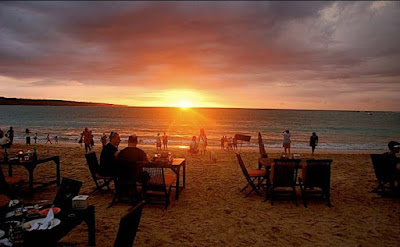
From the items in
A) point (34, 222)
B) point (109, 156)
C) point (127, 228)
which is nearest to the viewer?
point (127, 228)

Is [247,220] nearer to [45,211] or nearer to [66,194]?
[66,194]

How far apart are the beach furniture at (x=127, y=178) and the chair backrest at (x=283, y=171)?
2883 millimetres

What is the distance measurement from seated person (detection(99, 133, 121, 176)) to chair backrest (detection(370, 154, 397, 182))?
245 inches

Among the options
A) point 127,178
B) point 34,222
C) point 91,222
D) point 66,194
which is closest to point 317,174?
point 127,178

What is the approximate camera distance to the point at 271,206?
591 centimetres

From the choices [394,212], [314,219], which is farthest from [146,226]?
[394,212]

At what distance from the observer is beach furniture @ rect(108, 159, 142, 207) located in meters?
5.44

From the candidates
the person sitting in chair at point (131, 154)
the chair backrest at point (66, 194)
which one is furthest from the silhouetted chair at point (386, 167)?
the chair backrest at point (66, 194)

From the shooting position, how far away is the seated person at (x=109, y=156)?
6.12 meters

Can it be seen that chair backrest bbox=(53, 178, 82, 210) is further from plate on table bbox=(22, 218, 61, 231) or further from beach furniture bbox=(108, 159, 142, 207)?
beach furniture bbox=(108, 159, 142, 207)

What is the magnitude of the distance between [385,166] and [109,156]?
6.60 metres

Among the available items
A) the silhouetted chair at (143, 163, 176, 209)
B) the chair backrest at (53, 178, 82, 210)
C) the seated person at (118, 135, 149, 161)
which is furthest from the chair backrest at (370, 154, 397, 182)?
the chair backrest at (53, 178, 82, 210)

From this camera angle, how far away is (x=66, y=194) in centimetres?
366

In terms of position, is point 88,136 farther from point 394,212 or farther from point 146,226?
point 394,212
